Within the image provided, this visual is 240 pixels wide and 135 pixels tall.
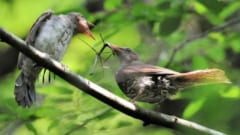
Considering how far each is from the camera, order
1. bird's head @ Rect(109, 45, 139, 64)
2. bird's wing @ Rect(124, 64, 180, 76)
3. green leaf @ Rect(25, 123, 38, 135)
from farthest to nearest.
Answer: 1. bird's head @ Rect(109, 45, 139, 64)
2. bird's wing @ Rect(124, 64, 180, 76)
3. green leaf @ Rect(25, 123, 38, 135)

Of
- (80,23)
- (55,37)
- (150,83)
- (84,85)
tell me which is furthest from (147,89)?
(84,85)

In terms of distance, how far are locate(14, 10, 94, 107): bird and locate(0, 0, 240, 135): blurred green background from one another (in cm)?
7

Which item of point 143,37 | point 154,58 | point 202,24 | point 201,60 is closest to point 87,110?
point 201,60

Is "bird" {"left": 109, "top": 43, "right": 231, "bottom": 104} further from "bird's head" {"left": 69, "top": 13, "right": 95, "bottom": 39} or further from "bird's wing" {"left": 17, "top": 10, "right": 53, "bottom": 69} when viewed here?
→ "bird's wing" {"left": 17, "top": 10, "right": 53, "bottom": 69}

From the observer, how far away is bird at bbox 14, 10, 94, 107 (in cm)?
316

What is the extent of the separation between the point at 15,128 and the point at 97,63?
2.14 ft

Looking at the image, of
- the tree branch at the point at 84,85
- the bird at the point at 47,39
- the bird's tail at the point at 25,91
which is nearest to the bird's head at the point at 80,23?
the bird at the point at 47,39

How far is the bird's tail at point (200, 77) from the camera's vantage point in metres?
Answer: 2.39

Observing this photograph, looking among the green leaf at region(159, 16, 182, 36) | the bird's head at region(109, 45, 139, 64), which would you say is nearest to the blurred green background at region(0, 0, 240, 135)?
the green leaf at region(159, 16, 182, 36)

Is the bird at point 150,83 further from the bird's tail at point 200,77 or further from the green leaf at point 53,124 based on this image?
the green leaf at point 53,124

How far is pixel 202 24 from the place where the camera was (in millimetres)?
6520

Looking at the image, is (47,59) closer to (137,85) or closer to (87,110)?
(87,110)

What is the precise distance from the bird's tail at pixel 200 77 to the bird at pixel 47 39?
0.62 m

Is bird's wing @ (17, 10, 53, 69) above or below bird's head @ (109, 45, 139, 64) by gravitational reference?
above
